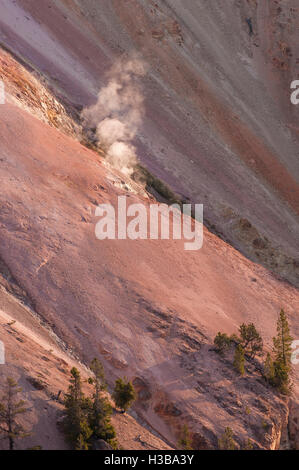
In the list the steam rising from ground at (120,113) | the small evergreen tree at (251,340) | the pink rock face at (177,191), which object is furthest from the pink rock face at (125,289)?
the steam rising from ground at (120,113)

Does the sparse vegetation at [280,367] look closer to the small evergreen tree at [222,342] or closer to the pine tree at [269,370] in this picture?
the pine tree at [269,370]

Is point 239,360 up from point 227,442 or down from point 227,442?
up

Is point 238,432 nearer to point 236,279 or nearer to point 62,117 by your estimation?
point 236,279

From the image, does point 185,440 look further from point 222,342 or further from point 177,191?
point 177,191

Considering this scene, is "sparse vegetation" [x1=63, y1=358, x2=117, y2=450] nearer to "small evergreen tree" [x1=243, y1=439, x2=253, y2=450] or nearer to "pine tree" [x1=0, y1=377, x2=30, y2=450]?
"pine tree" [x1=0, y1=377, x2=30, y2=450]

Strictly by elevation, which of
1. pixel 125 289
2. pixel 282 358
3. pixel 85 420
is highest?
pixel 125 289

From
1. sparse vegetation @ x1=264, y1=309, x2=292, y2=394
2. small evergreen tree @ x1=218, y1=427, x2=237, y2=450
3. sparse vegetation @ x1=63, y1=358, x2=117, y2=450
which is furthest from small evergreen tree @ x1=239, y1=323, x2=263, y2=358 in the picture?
sparse vegetation @ x1=63, y1=358, x2=117, y2=450

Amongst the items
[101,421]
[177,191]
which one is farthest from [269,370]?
[177,191]
